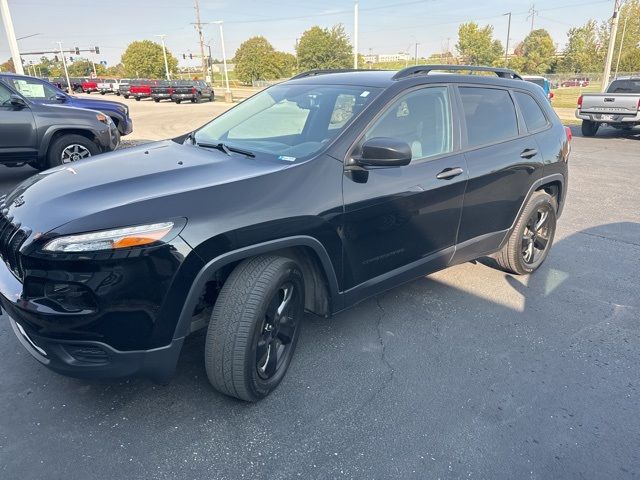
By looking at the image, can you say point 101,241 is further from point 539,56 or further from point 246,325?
point 539,56

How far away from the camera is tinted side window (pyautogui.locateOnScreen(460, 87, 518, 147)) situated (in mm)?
3615

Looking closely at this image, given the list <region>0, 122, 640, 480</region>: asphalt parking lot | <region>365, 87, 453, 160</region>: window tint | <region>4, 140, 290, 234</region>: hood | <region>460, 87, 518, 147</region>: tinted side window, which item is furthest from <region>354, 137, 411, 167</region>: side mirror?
<region>0, 122, 640, 480</region>: asphalt parking lot

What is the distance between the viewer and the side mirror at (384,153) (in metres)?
2.69

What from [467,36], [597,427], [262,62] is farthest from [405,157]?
[467,36]

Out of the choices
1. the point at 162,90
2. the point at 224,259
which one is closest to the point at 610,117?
the point at 224,259

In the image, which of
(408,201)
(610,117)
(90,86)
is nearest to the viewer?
(408,201)

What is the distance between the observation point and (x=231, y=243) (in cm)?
233

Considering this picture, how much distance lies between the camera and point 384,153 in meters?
2.69

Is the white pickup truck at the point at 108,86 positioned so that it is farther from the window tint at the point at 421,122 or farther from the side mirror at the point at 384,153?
the side mirror at the point at 384,153

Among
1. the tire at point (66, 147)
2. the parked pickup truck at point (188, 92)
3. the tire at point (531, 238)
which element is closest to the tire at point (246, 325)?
the tire at point (531, 238)

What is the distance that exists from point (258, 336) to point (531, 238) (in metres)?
3.04

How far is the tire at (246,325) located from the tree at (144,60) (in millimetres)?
90398

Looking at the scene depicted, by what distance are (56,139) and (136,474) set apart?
274 inches

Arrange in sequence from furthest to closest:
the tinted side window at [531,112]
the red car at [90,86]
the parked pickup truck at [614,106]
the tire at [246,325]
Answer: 1. the red car at [90,86]
2. the parked pickup truck at [614,106]
3. the tinted side window at [531,112]
4. the tire at [246,325]
